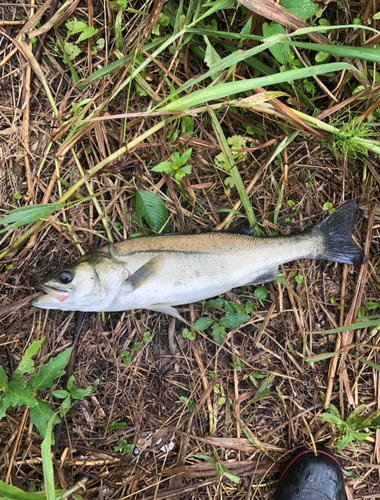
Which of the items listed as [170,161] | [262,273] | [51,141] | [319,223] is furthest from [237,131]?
[51,141]

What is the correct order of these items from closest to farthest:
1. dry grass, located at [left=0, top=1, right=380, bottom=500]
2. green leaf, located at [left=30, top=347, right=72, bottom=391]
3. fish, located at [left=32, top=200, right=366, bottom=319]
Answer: green leaf, located at [left=30, top=347, right=72, bottom=391] < fish, located at [left=32, top=200, right=366, bottom=319] < dry grass, located at [left=0, top=1, right=380, bottom=500]

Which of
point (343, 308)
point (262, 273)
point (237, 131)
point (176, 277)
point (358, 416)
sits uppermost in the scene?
point (237, 131)

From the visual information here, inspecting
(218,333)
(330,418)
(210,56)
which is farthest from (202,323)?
→ (210,56)

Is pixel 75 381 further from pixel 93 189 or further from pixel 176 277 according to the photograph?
pixel 93 189

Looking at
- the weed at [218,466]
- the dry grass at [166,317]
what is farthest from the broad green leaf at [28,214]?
the weed at [218,466]

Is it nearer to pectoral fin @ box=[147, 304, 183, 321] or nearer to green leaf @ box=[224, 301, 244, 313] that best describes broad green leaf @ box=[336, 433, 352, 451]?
green leaf @ box=[224, 301, 244, 313]

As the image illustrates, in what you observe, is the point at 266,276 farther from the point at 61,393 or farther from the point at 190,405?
the point at 61,393

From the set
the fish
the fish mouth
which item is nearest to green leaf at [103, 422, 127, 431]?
the fish
